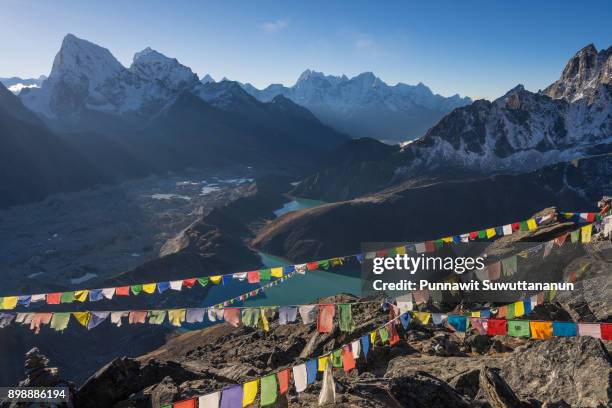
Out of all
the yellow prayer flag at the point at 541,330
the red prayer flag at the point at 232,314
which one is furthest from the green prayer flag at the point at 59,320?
the yellow prayer flag at the point at 541,330

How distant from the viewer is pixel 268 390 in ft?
37.3

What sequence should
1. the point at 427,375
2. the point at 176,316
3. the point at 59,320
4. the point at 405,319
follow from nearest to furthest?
the point at 427,375, the point at 405,319, the point at 59,320, the point at 176,316

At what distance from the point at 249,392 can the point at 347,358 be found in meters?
3.80

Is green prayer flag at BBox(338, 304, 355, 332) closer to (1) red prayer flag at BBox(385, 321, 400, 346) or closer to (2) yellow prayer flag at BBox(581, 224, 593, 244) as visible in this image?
(1) red prayer flag at BBox(385, 321, 400, 346)

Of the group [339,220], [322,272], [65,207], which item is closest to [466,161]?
[339,220]

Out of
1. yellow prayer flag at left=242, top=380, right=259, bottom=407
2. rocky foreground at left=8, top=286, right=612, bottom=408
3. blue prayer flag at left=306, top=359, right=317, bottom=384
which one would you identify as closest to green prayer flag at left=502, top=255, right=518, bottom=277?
rocky foreground at left=8, top=286, right=612, bottom=408

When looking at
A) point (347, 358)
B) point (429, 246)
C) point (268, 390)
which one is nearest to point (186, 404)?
point (268, 390)

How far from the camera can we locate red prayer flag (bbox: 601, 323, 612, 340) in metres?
12.2

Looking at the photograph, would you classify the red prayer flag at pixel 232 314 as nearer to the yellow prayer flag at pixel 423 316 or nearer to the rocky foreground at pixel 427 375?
the rocky foreground at pixel 427 375

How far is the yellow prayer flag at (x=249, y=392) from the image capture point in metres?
11.1

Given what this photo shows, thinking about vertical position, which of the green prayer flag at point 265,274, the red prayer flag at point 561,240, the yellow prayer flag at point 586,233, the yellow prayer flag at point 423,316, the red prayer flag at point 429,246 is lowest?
the yellow prayer flag at point 423,316

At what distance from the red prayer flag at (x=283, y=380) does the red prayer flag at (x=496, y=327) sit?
21.6ft

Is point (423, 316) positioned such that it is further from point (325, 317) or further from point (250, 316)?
point (250, 316)

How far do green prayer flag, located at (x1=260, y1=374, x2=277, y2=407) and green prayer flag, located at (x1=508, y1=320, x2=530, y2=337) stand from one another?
7373 millimetres
